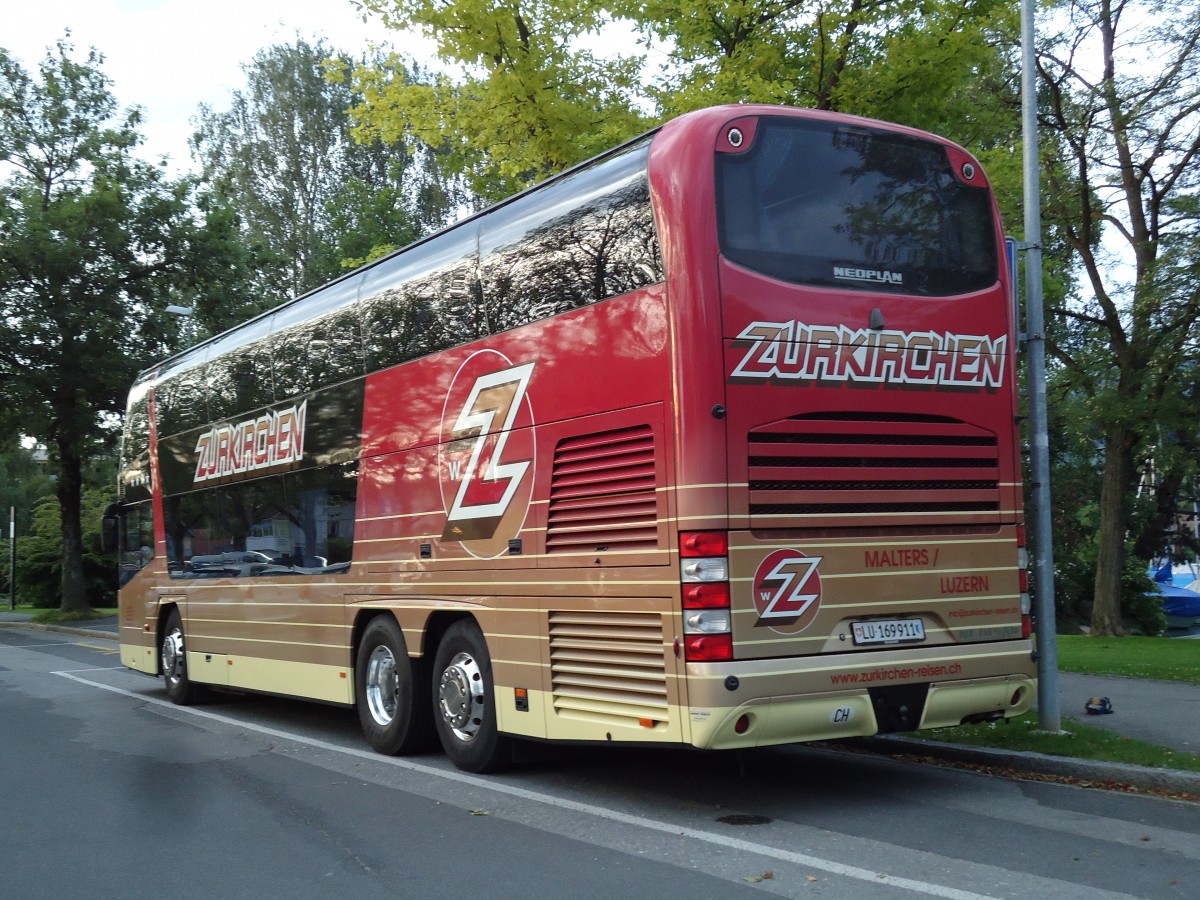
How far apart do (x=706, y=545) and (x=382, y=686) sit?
14.3 ft

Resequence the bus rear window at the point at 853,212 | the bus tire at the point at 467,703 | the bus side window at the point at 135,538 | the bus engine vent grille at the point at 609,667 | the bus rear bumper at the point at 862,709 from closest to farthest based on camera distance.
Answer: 1. the bus rear bumper at the point at 862,709
2. the bus engine vent grille at the point at 609,667
3. the bus rear window at the point at 853,212
4. the bus tire at the point at 467,703
5. the bus side window at the point at 135,538

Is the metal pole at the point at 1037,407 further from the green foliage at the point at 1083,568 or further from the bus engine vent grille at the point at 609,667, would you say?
the green foliage at the point at 1083,568

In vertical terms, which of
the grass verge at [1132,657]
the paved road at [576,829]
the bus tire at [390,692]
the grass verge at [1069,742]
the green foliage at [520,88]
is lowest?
the grass verge at [1132,657]

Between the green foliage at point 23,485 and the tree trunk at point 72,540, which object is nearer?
the tree trunk at point 72,540

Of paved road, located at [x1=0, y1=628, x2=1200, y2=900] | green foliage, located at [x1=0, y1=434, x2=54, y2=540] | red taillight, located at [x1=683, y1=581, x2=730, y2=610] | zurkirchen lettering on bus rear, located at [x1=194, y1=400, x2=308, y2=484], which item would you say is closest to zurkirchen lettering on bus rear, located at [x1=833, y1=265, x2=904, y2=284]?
red taillight, located at [x1=683, y1=581, x2=730, y2=610]

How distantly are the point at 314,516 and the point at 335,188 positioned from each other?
3375 centimetres

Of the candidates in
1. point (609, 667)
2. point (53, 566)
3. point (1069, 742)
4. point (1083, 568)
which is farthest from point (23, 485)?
point (1069, 742)

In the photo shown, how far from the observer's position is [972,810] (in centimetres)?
729

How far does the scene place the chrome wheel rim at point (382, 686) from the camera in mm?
10188

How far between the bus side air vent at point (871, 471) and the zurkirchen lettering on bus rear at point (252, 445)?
5.88 metres

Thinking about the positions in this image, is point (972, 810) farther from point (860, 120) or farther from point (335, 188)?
point (335, 188)

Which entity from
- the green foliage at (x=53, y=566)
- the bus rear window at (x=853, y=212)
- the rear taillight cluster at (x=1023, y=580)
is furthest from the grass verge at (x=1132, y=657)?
the green foliage at (x=53, y=566)

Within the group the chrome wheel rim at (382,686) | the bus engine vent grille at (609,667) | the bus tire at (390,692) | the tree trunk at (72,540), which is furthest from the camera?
the tree trunk at (72,540)

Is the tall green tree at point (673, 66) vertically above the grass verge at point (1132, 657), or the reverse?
the tall green tree at point (673, 66)
